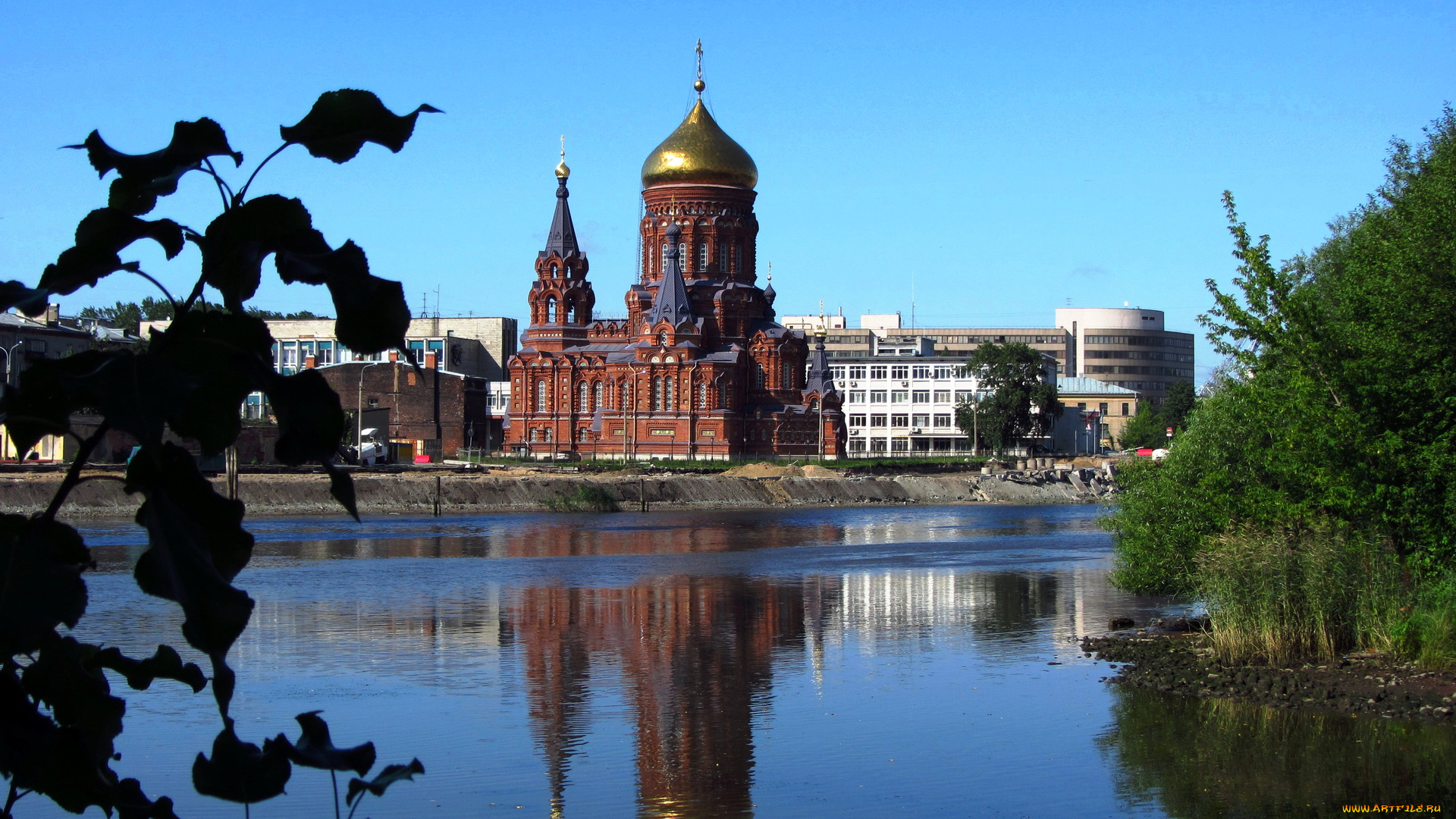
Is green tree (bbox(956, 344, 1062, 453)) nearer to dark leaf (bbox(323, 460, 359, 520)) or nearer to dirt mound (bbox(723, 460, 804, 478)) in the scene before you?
dirt mound (bbox(723, 460, 804, 478))

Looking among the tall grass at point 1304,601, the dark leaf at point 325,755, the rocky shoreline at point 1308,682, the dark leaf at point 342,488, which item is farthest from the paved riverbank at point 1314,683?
the dark leaf at point 342,488

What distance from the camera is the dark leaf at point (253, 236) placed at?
3.04 meters

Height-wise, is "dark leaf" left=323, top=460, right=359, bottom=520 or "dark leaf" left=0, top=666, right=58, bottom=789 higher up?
"dark leaf" left=323, top=460, right=359, bottom=520

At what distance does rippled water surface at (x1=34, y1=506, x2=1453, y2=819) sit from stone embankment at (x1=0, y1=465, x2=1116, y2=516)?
20.4 metres

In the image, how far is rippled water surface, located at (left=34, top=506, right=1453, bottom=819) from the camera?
36.0 ft

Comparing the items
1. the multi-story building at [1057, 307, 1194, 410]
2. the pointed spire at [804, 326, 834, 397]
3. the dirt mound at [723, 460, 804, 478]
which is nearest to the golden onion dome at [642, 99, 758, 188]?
the pointed spire at [804, 326, 834, 397]

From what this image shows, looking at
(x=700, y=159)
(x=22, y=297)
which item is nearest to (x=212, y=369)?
(x=22, y=297)

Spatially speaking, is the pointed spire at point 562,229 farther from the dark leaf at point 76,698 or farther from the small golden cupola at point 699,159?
the dark leaf at point 76,698

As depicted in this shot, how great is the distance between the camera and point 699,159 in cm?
7506

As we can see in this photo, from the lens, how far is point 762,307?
78562 millimetres

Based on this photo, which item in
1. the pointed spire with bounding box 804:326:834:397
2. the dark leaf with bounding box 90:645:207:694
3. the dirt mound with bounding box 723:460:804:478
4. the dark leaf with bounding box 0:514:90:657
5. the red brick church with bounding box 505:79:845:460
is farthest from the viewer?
the pointed spire with bounding box 804:326:834:397

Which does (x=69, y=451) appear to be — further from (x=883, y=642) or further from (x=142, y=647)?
(x=883, y=642)

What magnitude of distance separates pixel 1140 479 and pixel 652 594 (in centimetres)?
885

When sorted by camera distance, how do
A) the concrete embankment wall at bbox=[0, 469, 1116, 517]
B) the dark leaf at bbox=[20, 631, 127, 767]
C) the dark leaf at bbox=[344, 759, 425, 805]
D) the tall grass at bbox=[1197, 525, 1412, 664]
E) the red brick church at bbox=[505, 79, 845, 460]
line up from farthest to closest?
the red brick church at bbox=[505, 79, 845, 460], the concrete embankment wall at bbox=[0, 469, 1116, 517], the tall grass at bbox=[1197, 525, 1412, 664], the dark leaf at bbox=[344, 759, 425, 805], the dark leaf at bbox=[20, 631, 127, 767]
